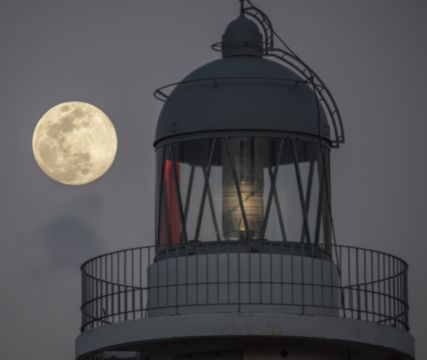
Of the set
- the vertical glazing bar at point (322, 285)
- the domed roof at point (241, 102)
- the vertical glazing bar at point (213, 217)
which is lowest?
the vertical glazing bar at point (322, 285)

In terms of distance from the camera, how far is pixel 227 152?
31.5 metres

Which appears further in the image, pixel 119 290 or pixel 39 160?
pixel 39 160

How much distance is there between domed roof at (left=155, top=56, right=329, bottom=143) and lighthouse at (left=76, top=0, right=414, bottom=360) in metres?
0.02

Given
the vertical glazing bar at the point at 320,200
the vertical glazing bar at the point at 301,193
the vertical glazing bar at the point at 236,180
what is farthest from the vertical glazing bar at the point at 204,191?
the vertical glazing bar at the point at 320,200

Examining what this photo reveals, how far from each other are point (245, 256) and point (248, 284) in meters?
0.48

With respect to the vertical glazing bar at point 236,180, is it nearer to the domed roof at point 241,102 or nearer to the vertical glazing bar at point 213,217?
the domed roof at point 241,102

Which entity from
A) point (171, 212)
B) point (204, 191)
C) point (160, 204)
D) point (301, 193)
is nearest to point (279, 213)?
point (301, 193)

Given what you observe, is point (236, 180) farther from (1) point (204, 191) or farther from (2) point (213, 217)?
(2) point (213, 217)

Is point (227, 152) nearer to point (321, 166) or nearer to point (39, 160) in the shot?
point (321, 166)

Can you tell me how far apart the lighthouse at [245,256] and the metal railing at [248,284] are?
23 millimetres

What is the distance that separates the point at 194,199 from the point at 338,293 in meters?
2.91

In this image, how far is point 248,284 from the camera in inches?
1205

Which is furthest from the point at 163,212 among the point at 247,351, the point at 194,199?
the point at 247,351

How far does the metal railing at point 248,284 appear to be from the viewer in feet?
101
